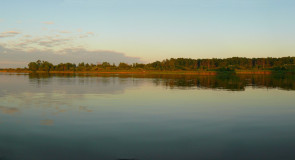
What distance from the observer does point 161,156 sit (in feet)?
34.0

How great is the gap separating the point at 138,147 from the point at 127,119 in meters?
6.65

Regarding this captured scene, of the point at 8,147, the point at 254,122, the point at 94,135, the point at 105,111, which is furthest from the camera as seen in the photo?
the point at 105,111

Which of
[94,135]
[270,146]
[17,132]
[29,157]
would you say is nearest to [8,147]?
[29,157]

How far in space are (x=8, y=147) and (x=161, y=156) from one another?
300 inches

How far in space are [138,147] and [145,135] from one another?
7.21ft

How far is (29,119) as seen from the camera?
1767 cm

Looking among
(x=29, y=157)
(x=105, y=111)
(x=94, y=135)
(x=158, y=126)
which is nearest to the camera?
(x=29, y=157)

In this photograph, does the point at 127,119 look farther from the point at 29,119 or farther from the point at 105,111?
the point at 29,119

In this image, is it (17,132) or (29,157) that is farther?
(17,132)

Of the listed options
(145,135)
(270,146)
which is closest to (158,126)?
(145,135)

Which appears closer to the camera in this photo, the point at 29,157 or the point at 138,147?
the point at 29,157

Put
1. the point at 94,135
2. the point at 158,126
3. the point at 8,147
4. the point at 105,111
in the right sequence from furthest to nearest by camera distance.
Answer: the point at 105,111
the point at 158,126
the point at 94,135
the point at 8,147

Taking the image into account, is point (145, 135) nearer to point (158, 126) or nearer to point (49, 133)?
point (158, 126)

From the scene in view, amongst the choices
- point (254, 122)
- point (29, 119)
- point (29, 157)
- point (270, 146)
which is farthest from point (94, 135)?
point (254, 122)
